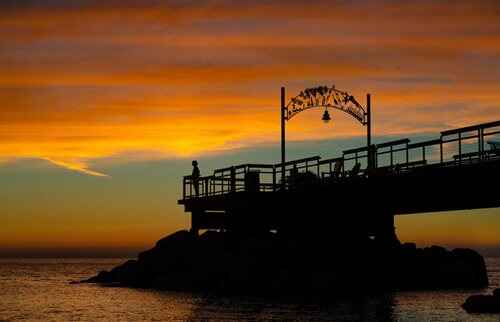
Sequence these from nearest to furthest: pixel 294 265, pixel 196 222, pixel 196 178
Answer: pixel 294 265, pixel 196 178, pixel 196 222

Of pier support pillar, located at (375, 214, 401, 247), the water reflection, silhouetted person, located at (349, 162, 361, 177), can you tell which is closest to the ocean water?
the water reflection

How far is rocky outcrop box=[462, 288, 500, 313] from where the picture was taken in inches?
1526

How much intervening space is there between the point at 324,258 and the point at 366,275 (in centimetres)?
254

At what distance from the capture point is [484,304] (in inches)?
1556

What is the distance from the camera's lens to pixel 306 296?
45.8 m

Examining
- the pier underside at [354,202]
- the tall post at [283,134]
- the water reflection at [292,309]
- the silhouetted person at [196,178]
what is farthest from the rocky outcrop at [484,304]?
the silhouetted person at [196,178]

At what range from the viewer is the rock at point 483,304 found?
1526 inches

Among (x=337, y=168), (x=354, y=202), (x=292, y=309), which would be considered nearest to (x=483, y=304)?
(x=354, y=202)

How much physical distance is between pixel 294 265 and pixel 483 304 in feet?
40.3

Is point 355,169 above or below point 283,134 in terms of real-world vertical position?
A: below

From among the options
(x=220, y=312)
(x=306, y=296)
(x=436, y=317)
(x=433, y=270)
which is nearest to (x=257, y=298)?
(x=306, y=296)

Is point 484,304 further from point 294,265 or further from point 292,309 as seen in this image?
point 294,265

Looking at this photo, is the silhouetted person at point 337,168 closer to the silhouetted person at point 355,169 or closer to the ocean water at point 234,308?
the silhouetted person at point 355,169

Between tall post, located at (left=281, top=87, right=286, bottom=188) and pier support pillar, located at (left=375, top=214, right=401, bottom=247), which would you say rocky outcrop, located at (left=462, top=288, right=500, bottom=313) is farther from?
tall post, located at (left=281, top=87, right=286, bottom=188)
